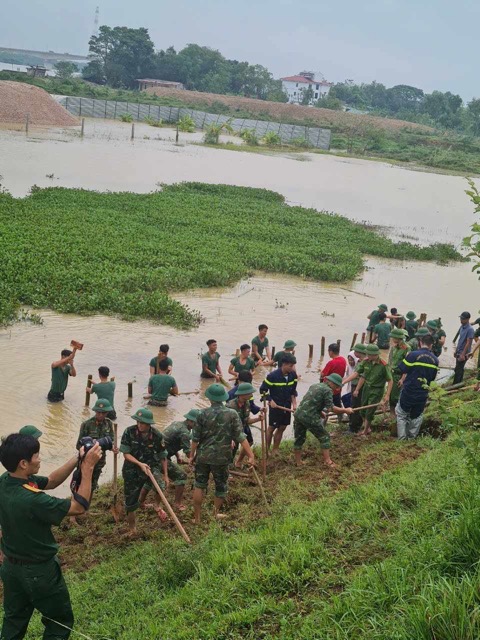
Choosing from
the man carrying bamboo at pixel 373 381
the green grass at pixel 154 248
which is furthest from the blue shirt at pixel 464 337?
the green grass at pixel 154 248

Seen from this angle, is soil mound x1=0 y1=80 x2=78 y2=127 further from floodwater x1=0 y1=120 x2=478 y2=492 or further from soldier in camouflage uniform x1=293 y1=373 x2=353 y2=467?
soldier in camouflage uniform x1=293 y1=373 x2=353 y2=467

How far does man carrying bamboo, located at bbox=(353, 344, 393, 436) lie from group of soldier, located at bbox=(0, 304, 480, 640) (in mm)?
16

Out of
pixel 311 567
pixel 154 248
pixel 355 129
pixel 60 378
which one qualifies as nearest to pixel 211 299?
pixel 154 248

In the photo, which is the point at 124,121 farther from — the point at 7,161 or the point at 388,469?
the point at 388,469

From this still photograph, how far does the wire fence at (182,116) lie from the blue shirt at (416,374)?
66.9 meters

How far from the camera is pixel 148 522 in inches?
356

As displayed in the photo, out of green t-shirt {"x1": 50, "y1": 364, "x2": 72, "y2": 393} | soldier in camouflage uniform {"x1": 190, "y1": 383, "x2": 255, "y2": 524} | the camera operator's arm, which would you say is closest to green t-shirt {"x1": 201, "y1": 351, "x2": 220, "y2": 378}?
green t-shirt {"x1": 50, "y1": 364, "x2": 72, "y2": 393}

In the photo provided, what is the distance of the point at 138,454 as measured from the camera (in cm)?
863

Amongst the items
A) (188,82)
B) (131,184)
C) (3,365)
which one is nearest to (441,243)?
(131,184)

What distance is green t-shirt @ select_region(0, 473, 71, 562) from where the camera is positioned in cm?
526

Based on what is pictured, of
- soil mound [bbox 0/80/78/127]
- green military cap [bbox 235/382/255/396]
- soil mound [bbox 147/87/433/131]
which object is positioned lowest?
green military cap [bbox 235/382/255/396]

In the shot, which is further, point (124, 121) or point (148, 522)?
point (124, 121)

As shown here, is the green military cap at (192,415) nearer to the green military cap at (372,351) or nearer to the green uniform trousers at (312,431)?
the green uniform trousers at (312,431)

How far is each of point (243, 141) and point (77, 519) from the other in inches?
2710
